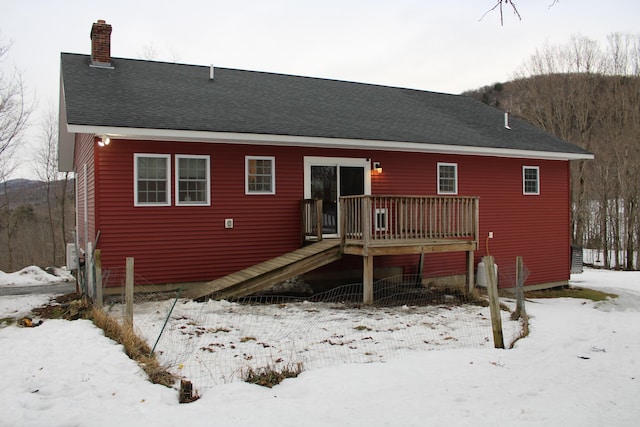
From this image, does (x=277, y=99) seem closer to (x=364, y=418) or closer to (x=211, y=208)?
(x=211, y=208)

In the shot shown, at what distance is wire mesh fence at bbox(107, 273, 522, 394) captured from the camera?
6.31 m

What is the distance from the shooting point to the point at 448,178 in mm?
14625

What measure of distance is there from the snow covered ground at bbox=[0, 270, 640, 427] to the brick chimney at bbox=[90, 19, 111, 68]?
8.28m

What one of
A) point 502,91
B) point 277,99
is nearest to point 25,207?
point 277,99

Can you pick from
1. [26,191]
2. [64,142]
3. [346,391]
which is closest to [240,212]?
[346,391]

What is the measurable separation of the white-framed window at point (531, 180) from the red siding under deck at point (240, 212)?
227mm

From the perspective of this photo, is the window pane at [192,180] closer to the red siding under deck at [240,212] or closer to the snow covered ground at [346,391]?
the red siding under deck at [240,212]

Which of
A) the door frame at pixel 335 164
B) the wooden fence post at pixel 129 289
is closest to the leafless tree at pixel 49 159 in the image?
the door frame at pixel 335 164

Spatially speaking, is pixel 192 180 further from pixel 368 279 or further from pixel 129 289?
pixel 129 289

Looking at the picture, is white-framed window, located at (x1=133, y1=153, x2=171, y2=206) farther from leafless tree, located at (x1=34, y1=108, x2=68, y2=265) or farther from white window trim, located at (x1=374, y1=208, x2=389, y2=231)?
leafless tree, located at (x1=34, y1=108, x2=68, y2=265)

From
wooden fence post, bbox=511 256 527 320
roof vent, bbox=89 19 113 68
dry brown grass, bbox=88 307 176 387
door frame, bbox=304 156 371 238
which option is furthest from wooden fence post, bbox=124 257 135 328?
roof vent, bbox=89 19 113 68

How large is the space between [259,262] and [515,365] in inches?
270

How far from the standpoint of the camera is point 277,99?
14.0 meters

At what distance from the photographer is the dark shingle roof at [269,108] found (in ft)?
35.8
